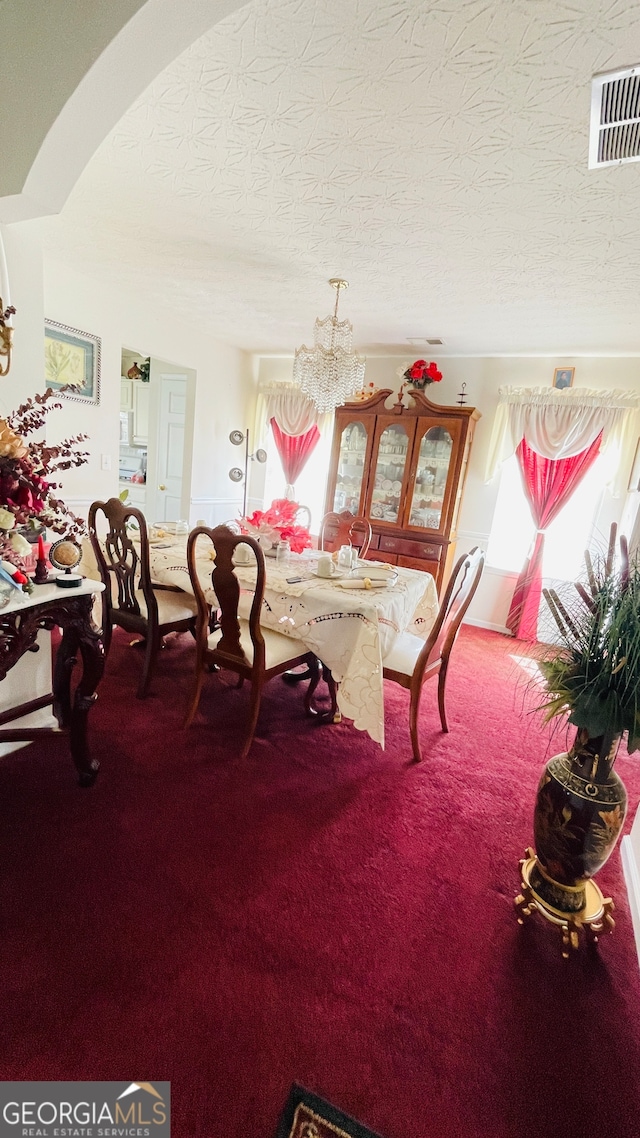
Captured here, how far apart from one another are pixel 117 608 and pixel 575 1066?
245 cm

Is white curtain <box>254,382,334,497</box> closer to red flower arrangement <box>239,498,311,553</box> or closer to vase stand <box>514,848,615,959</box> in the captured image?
red flower arrangement <box>239,498,311,553</box>

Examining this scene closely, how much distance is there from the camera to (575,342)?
3.38 m

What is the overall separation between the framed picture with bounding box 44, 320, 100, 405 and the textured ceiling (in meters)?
0.45

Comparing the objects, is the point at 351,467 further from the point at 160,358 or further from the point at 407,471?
the point at 160,358

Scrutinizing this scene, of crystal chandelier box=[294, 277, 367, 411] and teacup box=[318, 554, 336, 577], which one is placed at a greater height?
crystal chandelier box=[294, 277, 367, 411]

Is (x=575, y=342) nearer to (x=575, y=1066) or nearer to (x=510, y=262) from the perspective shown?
(x=510, y=262)

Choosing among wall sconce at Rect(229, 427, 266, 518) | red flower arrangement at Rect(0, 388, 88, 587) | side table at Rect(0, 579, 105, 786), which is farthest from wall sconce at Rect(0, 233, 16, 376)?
wall sconce at Rect(229, 427, 266, 518)

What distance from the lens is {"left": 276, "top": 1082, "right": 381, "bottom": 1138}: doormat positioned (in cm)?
91

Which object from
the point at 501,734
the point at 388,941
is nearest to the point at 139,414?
the point at 501,734

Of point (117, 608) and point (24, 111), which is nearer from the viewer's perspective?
point (24, 111)

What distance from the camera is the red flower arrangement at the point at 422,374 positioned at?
153 inches

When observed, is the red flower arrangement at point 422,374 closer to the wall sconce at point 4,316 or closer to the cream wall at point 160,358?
the cream wall at point 160,358

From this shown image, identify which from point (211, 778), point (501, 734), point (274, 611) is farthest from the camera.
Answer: point (501, 734)

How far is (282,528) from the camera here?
2572 millimetres
